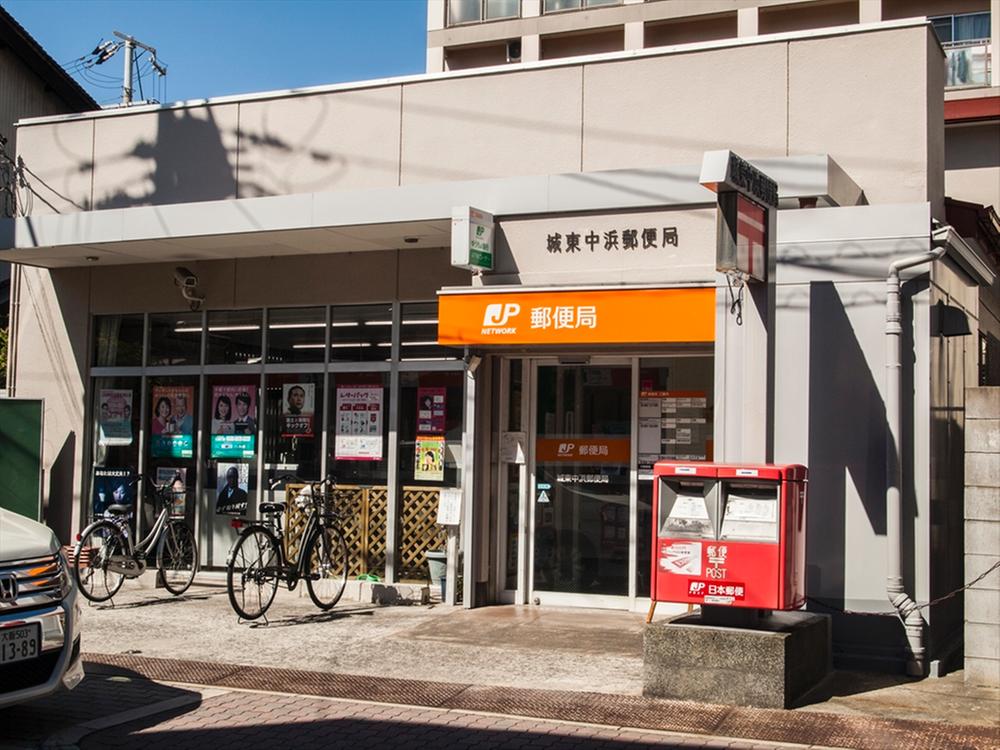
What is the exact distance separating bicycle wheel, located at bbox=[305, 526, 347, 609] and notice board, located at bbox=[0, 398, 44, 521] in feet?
13.4

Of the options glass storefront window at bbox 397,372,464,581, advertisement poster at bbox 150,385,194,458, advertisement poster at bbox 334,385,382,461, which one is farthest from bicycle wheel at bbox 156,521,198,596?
glass storefront window at bbox 397,372,464,581

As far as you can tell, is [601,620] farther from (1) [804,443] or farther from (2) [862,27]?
(2) [862,27]

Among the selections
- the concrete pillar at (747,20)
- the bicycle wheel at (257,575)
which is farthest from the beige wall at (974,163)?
the bicycle wheel at (257,575)

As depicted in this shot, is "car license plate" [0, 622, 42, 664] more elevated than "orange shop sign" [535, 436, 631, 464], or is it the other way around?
"orange shop sign" [535, 436, 631, 464]

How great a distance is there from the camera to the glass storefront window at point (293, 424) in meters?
12.7

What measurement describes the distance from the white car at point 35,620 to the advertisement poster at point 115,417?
22.9 ft

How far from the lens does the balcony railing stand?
1122 inches

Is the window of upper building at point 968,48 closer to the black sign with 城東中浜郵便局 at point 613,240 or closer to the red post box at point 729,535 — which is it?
the black sign with 城東中浜郵便局 at point 613,240

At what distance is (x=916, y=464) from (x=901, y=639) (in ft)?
4.37

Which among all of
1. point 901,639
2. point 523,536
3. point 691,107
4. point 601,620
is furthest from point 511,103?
point 901,639

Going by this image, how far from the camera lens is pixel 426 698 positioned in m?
7.65

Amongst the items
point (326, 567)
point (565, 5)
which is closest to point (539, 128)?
point (326, 567)

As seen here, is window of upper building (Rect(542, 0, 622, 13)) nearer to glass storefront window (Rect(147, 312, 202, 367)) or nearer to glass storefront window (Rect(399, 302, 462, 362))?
glass storefront window (Rect(147, 312, 202, 367))

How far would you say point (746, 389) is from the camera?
8523 millimetres
